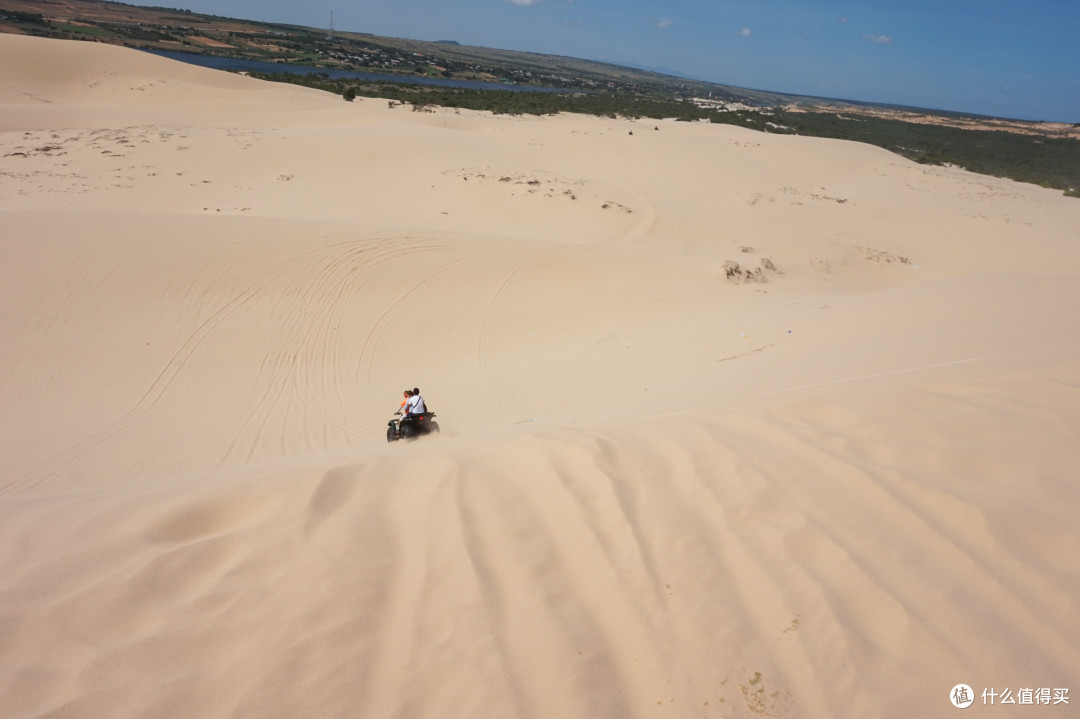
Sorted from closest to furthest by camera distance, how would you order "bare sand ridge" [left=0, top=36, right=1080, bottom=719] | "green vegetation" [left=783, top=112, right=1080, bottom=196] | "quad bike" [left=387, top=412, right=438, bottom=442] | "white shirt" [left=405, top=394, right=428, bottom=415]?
"bare sand ridge" [left=0, top=36, right=1080, bottom=719] < "quad bike" [left=387, top=412, right=438, bottom=442] < "white shirt" [left=405, top=394, right=428, bottom=415] < "green vegetation" [left=783, top=112, right=1080, bottom=196]

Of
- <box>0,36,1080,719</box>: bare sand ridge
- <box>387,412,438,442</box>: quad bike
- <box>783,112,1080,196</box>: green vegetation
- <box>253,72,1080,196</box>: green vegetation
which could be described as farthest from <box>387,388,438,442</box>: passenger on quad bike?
<box>783,112,1080,196</box>: green vegetation

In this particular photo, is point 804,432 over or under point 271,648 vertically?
over

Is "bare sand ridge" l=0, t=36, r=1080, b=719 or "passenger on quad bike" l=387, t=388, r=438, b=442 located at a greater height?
"bare sand ridge" l=0, t=36, r=1080, b=719

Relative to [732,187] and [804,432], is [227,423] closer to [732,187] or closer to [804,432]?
[804,432]

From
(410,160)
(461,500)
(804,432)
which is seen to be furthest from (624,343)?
(410,160)

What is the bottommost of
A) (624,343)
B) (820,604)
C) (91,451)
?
(91,451)

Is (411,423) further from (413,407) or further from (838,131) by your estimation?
(838,131)

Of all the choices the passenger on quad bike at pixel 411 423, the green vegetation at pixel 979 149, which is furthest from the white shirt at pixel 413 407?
the green vegetation at pixel 979 149

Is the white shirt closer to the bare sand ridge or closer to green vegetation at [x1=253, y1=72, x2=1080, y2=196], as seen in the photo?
the bare sand ridge

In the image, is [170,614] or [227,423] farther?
[227,423]
